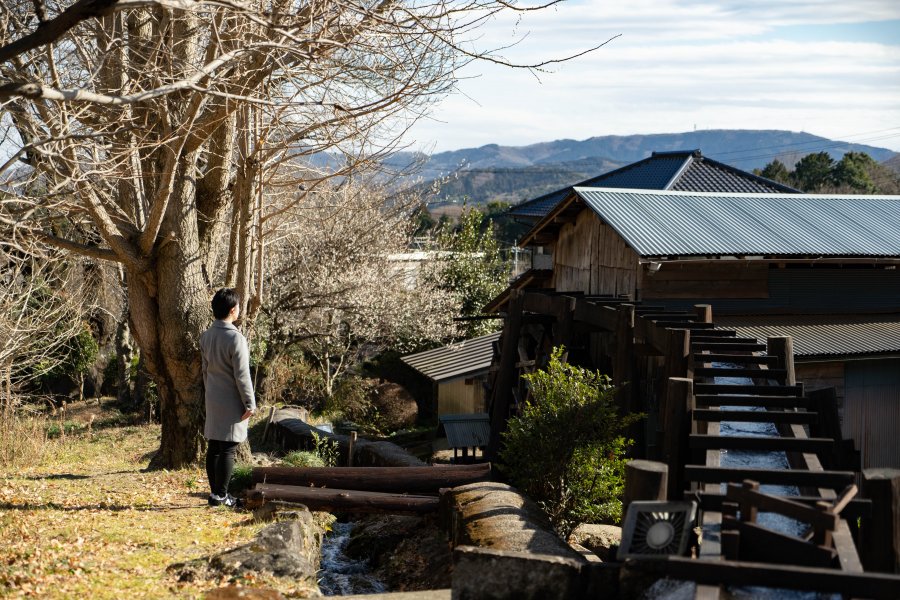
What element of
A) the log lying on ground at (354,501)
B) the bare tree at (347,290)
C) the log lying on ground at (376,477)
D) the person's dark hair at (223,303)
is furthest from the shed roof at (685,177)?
the person's dark hair at (223,303)

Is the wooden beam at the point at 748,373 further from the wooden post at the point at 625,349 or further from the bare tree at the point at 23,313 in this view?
the bare tree at the point at 23,313

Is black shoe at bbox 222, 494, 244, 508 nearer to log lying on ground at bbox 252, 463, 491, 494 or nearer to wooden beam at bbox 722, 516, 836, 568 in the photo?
log lying on ground at bbox 252, 463, 491, 494

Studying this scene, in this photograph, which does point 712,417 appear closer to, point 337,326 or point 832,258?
point 832,258

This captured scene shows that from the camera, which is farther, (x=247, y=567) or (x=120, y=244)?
(x=120, y=244)

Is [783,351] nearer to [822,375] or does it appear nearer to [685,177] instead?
[822,375]

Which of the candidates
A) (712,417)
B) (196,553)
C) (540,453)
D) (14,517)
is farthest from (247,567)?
(712,417)

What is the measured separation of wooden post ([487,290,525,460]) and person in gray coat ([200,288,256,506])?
4.58 metres

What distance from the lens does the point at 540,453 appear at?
25.7ft

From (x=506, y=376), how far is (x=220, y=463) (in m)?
5.71

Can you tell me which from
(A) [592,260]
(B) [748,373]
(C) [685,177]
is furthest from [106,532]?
(C) [685,177]

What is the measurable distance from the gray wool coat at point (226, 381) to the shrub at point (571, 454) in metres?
2.54

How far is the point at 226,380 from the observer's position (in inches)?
300

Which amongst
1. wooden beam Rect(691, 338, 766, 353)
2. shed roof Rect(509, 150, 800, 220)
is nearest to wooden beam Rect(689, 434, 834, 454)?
wooden beam Rect(691, 338, 766, 353)

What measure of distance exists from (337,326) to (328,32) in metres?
15.4
